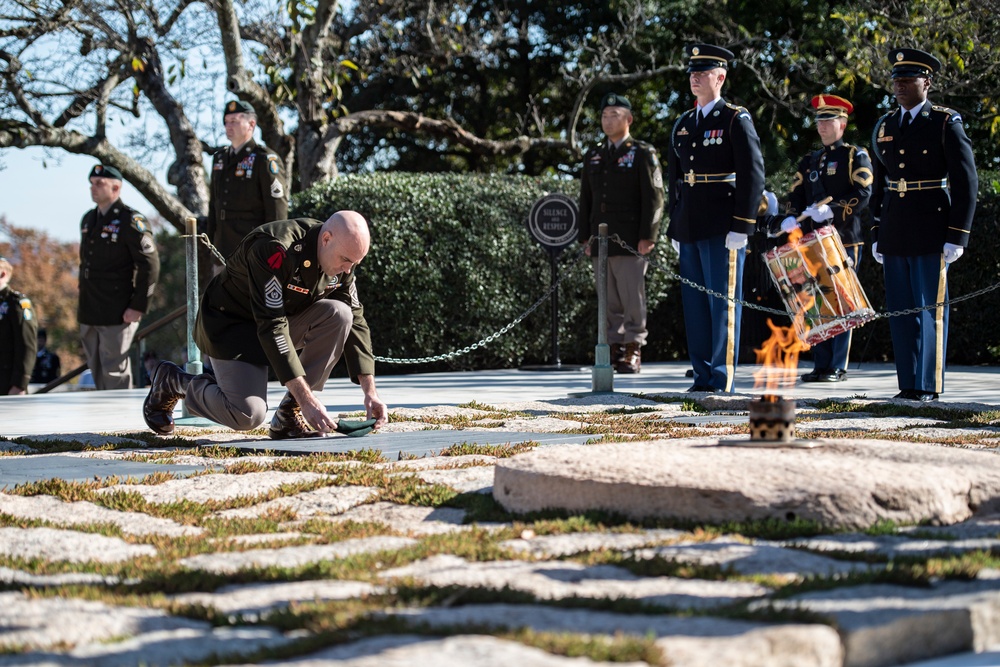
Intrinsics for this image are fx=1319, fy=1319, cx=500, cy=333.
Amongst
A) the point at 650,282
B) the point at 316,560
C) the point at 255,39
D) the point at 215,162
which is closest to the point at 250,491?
the point at 316,560

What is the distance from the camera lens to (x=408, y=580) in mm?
3281

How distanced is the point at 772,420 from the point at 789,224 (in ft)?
17.7

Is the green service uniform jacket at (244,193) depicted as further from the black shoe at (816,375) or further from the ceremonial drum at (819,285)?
the black shoe at (816,375)

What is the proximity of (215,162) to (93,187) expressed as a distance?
166 centimetres

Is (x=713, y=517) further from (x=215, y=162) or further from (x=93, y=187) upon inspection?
(x=93, y=187)

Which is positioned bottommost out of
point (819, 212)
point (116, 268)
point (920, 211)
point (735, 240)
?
point (116, 268)

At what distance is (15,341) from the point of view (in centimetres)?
→ 1248

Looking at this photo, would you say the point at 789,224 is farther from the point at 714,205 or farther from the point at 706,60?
the point at 706,60

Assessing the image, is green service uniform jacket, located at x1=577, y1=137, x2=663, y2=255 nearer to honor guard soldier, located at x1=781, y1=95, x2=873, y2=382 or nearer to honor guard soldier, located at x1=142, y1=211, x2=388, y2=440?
honor guard soldier, located at x1=781, y1=95, x2=873, y2=382

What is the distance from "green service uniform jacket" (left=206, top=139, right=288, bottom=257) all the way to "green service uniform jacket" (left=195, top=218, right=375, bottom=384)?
3.84 m

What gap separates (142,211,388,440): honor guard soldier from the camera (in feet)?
20.3

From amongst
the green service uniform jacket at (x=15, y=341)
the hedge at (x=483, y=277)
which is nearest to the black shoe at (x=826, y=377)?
the hedge at (x=483, y=277)

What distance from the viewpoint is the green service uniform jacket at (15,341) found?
1245cm

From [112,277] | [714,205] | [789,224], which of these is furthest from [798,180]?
[112,277]
